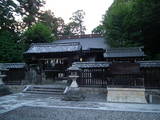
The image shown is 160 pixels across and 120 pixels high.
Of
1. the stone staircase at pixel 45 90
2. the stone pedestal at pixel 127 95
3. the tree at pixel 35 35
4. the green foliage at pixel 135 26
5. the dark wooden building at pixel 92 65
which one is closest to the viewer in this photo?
the stone pedestal at pixel 127 95

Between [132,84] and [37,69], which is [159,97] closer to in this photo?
[132,84]

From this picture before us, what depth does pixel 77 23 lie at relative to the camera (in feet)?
133

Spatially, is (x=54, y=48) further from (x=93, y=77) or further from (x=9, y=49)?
(x=9, y=49)

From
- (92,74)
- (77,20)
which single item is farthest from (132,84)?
(77,20)

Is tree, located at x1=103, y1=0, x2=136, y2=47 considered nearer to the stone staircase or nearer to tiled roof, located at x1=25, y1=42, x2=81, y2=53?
tiled roof, located at x1=25, y1=42, x2=81, y2=53

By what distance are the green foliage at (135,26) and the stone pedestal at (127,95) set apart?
9.00 m

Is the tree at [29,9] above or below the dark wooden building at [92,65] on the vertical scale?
above

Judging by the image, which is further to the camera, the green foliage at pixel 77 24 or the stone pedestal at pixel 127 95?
the green foliage at pixel 77 24

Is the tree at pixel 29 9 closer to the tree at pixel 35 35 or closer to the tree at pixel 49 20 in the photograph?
the tree at pixel 49 20

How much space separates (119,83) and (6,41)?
13442 millimetres

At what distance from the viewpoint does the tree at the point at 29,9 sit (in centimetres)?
2464

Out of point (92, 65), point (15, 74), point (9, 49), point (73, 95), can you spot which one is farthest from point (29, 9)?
point (73, 95)

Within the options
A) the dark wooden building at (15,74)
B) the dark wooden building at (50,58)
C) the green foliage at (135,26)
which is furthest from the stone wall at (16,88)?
the green foliage at (135,26)

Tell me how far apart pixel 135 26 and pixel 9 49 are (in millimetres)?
13944
